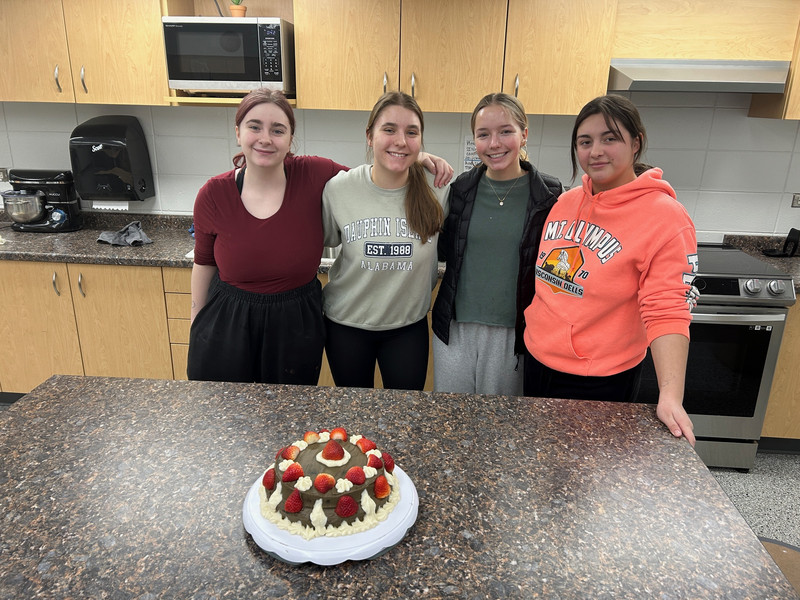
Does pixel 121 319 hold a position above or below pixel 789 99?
below

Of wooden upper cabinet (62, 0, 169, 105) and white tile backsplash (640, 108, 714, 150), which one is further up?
wooden upper cabinet (62, 0, 169, 105)

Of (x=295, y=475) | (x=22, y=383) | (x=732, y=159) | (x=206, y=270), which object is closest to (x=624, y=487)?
(x=295, y=475)

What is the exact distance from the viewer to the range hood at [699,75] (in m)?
2.26

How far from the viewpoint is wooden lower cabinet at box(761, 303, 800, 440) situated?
96.1 inches

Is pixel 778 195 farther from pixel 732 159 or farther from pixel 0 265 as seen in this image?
pixel 0 265

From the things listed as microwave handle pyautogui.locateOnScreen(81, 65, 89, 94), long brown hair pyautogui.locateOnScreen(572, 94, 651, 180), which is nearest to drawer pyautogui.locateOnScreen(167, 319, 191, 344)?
microwave handle pyautogui.locateOnScreen(81, 65, 89, 94)

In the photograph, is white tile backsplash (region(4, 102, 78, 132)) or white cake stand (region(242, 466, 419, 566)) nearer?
white cake stand (region(242, 466, 419, 566))

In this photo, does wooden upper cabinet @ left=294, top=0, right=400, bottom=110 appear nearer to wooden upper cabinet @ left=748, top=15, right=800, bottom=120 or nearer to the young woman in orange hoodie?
the young woman in orange hoodie

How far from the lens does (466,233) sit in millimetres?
1725

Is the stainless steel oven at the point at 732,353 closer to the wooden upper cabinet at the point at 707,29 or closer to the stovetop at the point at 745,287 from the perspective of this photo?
the stovetop at the point at 745,287

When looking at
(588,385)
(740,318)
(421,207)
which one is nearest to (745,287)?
(740,318)

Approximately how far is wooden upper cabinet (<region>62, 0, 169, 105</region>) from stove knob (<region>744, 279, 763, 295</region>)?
8.42 ft

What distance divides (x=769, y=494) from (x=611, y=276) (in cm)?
165

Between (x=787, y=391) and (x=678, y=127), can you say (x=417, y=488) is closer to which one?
(x=787, y=391)
